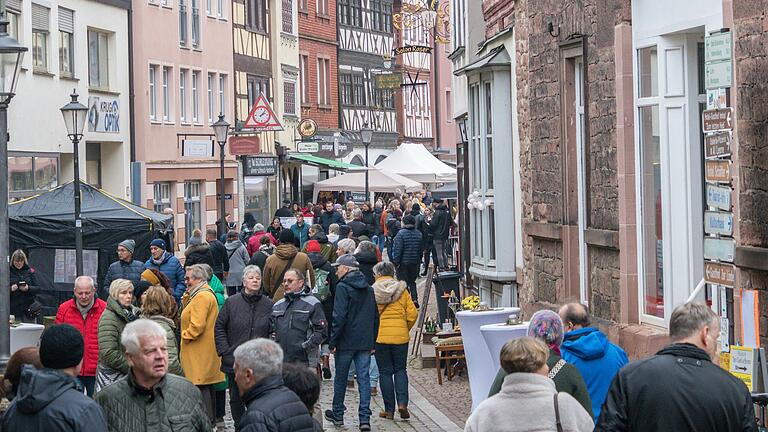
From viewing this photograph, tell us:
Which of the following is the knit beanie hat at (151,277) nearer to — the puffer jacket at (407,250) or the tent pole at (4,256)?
the tent pole at (4,256)

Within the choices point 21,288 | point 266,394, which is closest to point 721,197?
point 266,394

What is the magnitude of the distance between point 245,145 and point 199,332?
82.1 ft

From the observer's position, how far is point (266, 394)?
23.9 ft

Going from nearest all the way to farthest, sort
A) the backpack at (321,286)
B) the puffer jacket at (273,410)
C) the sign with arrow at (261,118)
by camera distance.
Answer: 1. the puffer jacket at (273,410)
2. the backpack at (321,286)
3. the sign with arrow at (261,118)

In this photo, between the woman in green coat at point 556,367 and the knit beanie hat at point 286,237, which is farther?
the knit beanie hat at point 286,237

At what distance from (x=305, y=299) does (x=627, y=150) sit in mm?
2988

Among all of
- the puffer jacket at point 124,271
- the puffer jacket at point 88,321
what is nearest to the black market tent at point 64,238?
the puffer jacket at point 124,271

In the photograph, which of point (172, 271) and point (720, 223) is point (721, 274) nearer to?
point (720, 223)

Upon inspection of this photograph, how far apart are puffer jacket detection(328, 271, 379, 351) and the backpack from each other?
3.45 meters

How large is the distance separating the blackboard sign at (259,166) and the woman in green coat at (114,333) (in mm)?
24065

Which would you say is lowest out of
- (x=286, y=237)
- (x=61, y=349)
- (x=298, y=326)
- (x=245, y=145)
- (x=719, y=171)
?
(x=298, y=326)

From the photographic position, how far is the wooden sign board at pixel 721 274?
9.20m

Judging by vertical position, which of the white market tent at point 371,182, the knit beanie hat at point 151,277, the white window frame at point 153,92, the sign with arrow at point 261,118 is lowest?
the knit beanie hat at point 151,277

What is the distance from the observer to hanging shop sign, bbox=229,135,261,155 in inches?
1492
